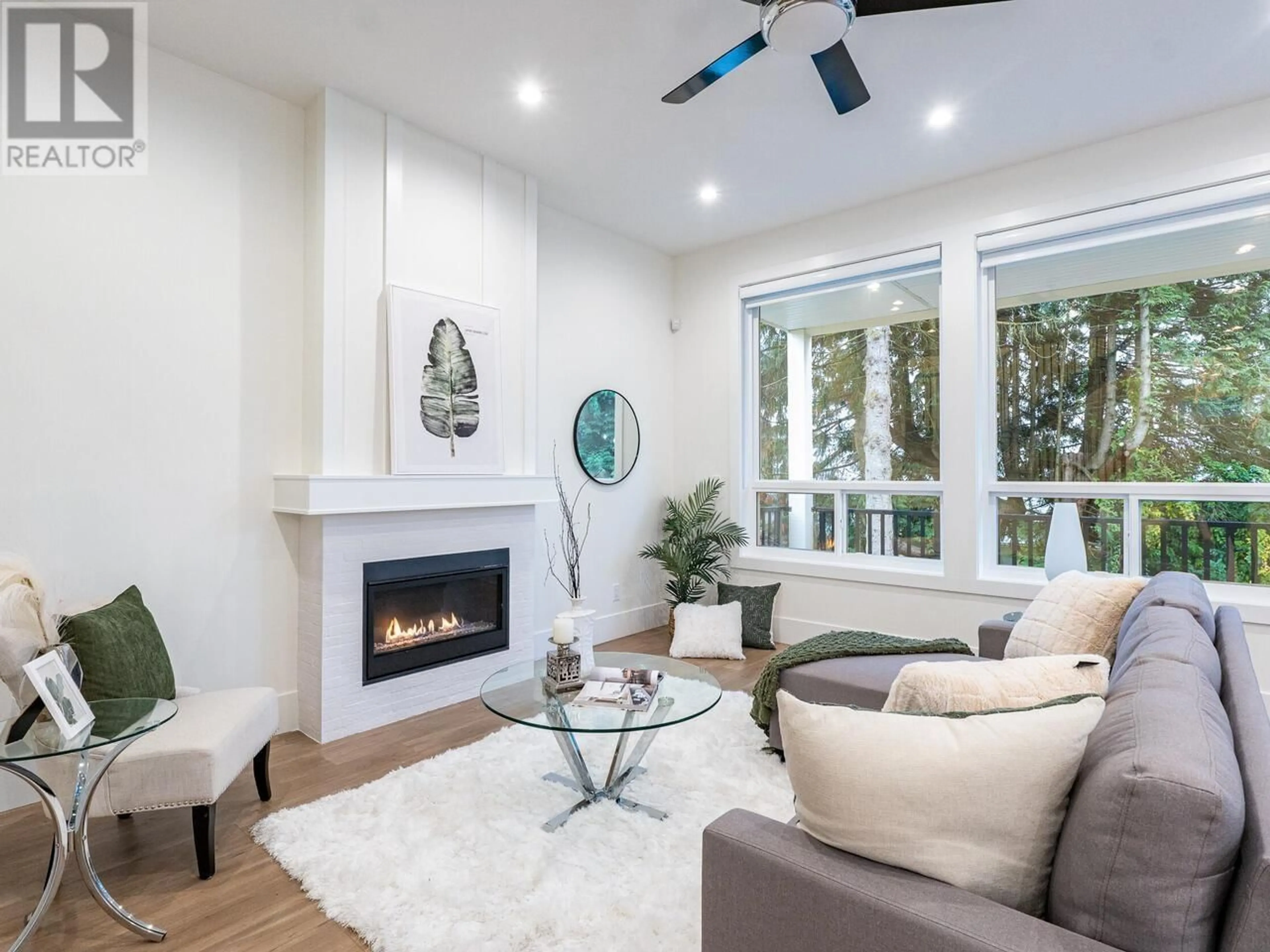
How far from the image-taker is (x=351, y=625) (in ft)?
10.5

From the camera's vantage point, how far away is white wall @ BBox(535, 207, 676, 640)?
454cm

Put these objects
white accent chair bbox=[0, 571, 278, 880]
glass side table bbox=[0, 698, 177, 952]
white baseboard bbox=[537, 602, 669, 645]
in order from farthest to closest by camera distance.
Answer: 1. white baseboard bbox=[537, 602, 669, 645]
2. white accent chair bbox=[0, 571, 278, 880]
3. glass side table bbox=[0, 698, 177, 952]

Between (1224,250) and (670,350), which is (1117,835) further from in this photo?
(670,350)

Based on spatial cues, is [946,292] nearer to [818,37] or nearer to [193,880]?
[818,37]

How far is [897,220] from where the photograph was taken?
14.5 feet

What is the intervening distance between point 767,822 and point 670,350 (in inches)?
183

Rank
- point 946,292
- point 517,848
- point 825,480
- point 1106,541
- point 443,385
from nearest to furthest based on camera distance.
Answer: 1. point 517,848
2. point 443,385
3. point 1106,541
4. point 946,292
5. point 825,480

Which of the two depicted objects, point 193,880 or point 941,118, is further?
point 941,118

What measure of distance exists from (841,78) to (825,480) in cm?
279

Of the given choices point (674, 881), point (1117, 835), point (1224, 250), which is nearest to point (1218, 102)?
point (1224, 250)

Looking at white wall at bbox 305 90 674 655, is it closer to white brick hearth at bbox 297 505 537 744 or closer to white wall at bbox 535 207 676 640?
white wall at bbox 535 207 676 640

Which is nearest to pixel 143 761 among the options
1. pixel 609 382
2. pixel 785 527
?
pixel 609 382

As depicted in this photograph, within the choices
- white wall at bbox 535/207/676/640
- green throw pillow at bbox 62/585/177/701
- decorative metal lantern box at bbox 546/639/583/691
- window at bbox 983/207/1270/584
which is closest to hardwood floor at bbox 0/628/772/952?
green throw pillow at bbox 62/585/177/701

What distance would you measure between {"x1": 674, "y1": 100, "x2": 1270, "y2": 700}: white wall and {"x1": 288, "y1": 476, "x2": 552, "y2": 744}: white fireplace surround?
2.21 metres
